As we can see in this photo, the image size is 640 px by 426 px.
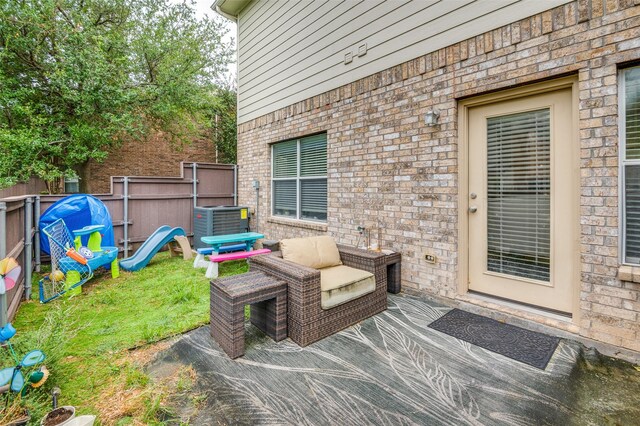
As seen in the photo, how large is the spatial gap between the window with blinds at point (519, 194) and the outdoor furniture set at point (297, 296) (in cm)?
131

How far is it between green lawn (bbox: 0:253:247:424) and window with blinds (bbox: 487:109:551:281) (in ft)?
11.0

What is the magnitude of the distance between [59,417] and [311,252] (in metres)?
2.35

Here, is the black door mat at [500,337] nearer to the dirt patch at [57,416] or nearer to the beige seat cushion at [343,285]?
the beige seat cushion at [343,285]

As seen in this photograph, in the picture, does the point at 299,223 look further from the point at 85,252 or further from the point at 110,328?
the point at 85,252

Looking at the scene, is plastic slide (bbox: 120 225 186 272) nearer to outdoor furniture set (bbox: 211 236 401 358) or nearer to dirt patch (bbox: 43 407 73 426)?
outdoor furniture set (bbox: 211 236 401 358)

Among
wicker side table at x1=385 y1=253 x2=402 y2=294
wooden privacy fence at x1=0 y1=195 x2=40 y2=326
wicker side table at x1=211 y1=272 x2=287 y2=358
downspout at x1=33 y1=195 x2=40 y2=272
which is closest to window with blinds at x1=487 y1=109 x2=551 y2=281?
wicker side table at x1=385 y1=253 x2=402 y2=294

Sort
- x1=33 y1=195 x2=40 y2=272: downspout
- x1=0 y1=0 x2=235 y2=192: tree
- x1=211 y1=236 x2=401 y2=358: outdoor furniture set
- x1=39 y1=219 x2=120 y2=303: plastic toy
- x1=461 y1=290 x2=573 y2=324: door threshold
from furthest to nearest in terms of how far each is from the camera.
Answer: x1=0 y1=0 x2=235 y2=192: tree → x1=33 y1=195 x2=40 y2=272: downspout → x1=39 y1=219 x2=120 y2=303: plastic toy → x1=461 y1=290 x2=573 y2=324: door threshold → x1=211 y1=236 x2=401 y2=358: outdoor furniture set

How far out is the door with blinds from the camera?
2.90 metres

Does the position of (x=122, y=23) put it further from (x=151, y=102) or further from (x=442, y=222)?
(x=442, y=222)

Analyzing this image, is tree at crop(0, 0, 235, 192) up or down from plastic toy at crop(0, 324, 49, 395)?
up

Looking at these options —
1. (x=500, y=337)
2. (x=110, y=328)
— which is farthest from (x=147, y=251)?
(x=500, y=337)

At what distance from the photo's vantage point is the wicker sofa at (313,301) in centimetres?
276

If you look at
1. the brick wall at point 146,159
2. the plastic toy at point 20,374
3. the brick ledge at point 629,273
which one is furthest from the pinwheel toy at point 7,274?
the brick wall at point 146,159

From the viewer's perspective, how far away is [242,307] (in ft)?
8.49
